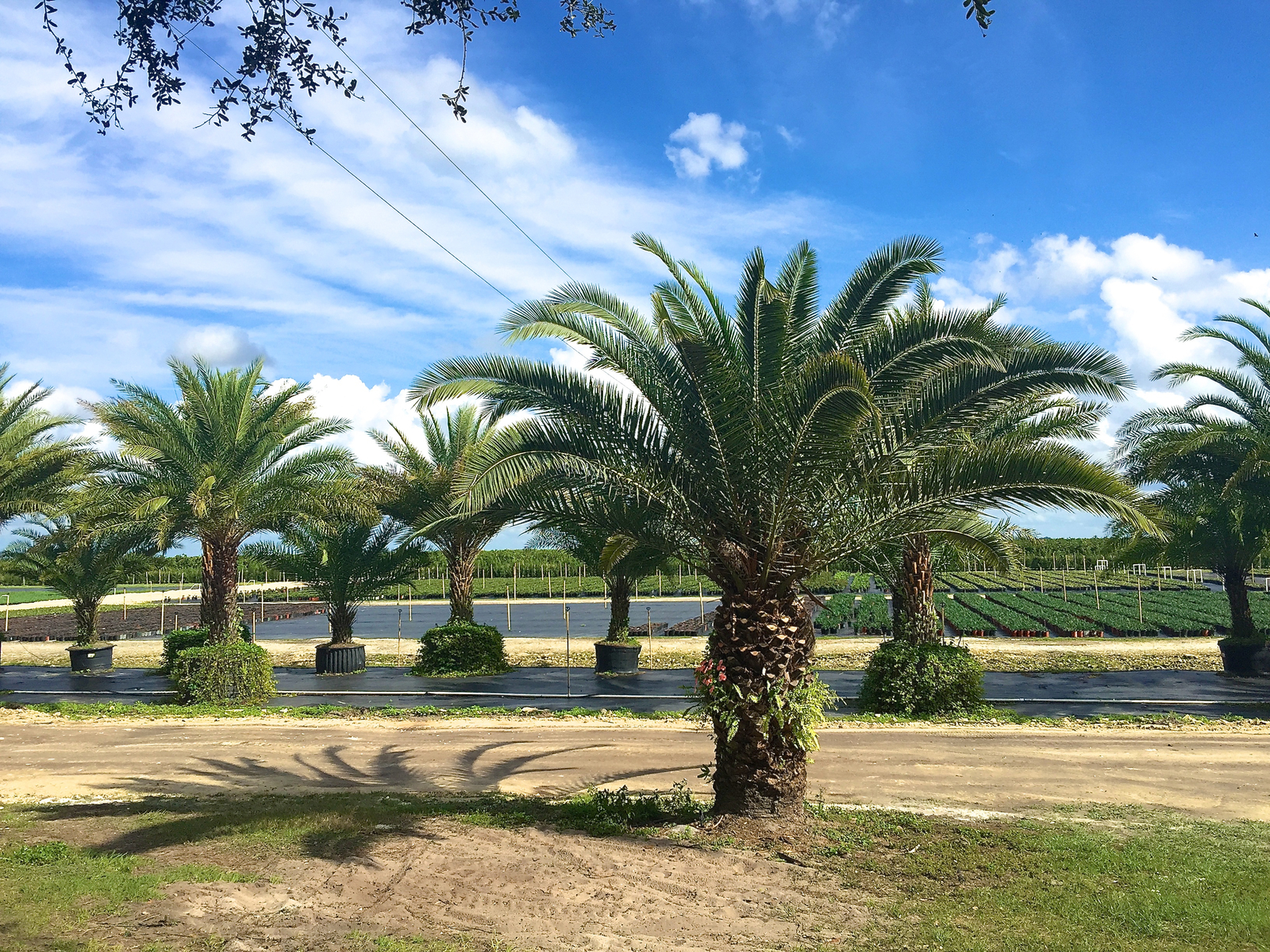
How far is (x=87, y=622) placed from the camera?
24.5 m

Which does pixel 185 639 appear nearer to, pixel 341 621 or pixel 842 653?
pixel 341 621

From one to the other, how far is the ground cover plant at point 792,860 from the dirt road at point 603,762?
84 cm

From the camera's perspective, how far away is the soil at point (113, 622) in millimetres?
36219

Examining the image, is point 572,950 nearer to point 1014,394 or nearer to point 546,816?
point 546,816

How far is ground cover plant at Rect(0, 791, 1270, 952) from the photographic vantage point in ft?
19.0

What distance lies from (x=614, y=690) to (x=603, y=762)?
21.0 feet

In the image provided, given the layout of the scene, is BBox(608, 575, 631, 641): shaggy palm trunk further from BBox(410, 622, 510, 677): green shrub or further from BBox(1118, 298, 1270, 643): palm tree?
BBox(1118, 298, 1270, 643): palm tree

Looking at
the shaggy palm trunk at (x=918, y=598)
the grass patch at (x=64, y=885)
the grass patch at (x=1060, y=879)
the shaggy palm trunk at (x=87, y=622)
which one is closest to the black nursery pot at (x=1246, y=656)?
the shaggy palm trunk at (x=918, y=598)

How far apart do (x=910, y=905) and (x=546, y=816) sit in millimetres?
3788

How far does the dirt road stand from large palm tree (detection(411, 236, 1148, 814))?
227 centimetres

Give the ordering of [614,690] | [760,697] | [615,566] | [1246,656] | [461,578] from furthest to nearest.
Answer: [461,578], [1246,656], [615,566], [614,690], [760,697]

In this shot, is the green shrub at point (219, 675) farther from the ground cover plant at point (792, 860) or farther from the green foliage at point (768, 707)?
the green foliage at point (768, 707)

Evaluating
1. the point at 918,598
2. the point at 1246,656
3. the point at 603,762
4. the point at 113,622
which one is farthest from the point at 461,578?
the point at 113,622

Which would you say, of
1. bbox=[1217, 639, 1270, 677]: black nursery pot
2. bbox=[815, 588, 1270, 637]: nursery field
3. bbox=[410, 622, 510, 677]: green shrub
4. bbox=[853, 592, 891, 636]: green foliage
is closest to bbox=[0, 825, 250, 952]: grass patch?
bbox=[410, 622, 510, 677]: green shrub
